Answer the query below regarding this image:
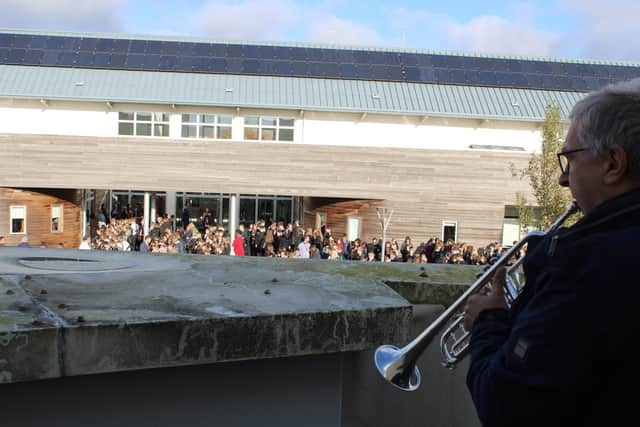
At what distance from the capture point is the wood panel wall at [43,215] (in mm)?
26156

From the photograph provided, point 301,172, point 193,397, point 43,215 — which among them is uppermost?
point 301,172

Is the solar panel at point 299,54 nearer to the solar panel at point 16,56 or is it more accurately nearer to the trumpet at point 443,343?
the solar panel at point 16,56

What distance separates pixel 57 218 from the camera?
2875 centimetres

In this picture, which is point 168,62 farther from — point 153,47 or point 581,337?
point 581,337

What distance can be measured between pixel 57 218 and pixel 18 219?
239cm

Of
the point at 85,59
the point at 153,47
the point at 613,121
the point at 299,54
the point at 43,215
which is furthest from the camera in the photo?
the point at 299,54

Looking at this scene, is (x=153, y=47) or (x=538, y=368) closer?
(x=538, y=368)

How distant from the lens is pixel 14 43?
2820cm

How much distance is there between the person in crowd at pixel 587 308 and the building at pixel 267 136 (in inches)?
959

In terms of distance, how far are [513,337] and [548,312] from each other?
0.38 ft

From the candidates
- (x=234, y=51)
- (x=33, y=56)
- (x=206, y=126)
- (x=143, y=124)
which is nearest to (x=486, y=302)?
(x=206, y=126)

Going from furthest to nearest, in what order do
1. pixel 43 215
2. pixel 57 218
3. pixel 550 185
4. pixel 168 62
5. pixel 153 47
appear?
1. pixel 153 47
2. pixel 57 218
3. pixel 168 62
4. pixel 43 215
5. pixel 550 185

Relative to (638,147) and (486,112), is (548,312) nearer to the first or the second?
(638,147)

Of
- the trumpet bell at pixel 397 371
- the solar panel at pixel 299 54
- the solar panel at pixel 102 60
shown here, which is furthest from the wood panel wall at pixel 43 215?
the trumpet bell at pixel 397 371
